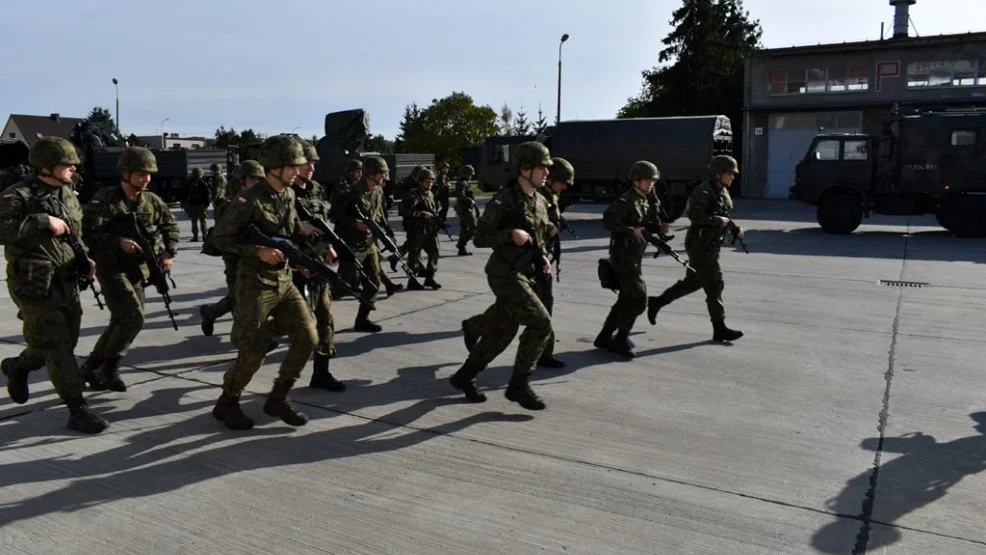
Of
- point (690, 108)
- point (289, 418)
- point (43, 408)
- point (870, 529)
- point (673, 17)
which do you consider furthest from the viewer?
point (673, 17)

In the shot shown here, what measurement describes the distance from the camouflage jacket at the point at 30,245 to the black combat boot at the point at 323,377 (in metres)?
1.77

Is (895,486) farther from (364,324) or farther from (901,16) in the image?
(901,16)

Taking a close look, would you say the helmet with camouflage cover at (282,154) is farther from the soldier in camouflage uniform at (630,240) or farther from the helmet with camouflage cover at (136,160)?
the soldier in camouflage uniform at (630,240)

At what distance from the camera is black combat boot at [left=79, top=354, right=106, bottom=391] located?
596 cm

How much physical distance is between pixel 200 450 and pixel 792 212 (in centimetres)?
2309

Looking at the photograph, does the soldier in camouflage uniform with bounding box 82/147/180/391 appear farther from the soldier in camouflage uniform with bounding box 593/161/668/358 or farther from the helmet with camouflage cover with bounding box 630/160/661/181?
the helmet with camouflage cover with bounding box 630/160/661/181

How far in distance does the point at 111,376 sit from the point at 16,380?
74cm

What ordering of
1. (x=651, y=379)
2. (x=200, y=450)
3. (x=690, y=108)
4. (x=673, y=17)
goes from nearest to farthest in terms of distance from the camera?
(x=200, y=450), (x=651, y=379), (x=690, y=108), (x=673, y=17)

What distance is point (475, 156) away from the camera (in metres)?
33.5

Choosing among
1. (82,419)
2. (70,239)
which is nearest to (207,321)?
(82,419)

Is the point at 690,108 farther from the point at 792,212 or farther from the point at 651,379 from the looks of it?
the point at 651,379

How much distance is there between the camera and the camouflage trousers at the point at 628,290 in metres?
6.98

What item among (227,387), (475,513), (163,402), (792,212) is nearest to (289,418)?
(227,387)

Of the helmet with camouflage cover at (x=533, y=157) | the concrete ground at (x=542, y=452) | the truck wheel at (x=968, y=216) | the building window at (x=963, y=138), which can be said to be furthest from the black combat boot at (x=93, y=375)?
the building window at (x=963, y=138)
